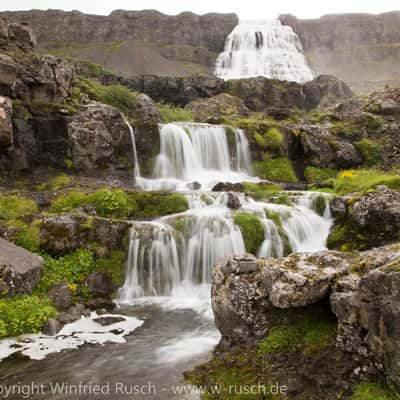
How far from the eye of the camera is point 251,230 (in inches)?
496

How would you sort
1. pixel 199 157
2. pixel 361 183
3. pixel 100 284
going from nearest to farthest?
pixel 100 284, pixel 361 183, pixel 199 157

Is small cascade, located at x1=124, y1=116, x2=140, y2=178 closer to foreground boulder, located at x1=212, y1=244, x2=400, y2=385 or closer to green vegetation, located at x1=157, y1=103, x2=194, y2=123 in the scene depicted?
green vegetation, located at x1=157, y1=103, x2=194, y2=123

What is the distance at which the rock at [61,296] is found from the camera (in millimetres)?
9352

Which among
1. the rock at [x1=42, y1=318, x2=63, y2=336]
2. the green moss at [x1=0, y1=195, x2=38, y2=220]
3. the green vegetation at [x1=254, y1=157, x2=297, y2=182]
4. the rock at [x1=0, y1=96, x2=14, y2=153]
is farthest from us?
the green vegetation at [x1=254, y1=157, x2=297, y2=182]

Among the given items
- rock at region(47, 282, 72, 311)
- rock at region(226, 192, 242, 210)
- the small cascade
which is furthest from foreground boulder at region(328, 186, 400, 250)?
the small cascade

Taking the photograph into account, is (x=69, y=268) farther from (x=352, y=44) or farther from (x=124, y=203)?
(x=352, y=44)

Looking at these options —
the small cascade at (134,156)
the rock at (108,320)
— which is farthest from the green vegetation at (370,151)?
the rock at (108,320)

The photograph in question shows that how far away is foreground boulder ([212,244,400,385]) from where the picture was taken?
423 centimetres

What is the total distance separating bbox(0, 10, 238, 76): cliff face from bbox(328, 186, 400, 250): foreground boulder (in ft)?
172

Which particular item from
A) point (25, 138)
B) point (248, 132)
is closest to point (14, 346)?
point (25, 138)

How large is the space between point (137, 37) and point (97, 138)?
2425 inches

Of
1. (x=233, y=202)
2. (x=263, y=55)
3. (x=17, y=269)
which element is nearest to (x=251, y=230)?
(x=233, y=202)

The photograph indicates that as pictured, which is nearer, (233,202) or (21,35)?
(233,202)

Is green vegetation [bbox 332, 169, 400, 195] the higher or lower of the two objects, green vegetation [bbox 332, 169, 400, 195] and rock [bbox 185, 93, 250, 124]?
the lower
